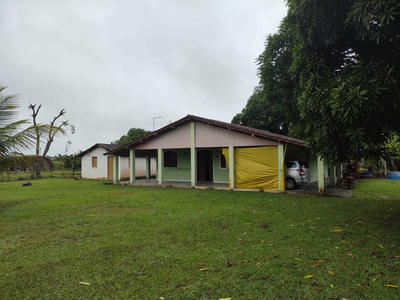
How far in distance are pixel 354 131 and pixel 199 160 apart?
44.4 feet

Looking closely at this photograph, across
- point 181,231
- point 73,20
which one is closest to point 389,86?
point 181,231

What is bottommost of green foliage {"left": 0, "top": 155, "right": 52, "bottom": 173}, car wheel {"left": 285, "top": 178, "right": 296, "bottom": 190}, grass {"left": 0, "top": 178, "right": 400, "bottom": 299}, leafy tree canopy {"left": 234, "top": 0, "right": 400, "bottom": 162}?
grass {"left": 0, "top": 178, "right": 400, "bottom": 299}

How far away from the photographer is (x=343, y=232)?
5062 millimetres

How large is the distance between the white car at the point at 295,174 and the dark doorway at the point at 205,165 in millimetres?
5677

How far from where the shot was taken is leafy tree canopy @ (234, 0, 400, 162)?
375 centimetres

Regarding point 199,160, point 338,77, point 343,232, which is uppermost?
point 338,77

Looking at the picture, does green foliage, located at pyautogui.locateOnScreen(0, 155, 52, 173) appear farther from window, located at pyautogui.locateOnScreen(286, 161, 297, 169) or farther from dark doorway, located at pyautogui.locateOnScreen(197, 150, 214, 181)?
window, located at pyautogui.locateOnScreen(286, 161, 297, 169)

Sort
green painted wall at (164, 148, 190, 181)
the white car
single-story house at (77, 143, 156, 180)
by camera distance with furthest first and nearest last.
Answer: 1. single-story house at (77, 143, 156, 180)
2. green painted wall at (164, 148, 190, 181)
3. the white car

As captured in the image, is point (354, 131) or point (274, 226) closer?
point (354, 131)

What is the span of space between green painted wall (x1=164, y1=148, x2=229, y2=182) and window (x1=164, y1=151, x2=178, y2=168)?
1.01 ft

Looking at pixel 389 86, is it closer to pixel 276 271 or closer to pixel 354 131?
pixel 354 131

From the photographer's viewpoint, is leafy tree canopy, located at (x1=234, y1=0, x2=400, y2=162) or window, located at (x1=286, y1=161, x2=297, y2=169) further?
window, located at (x1=286, y1=161, x2=297, y2=169)

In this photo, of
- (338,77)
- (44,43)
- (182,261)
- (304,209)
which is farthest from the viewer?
(44,43)

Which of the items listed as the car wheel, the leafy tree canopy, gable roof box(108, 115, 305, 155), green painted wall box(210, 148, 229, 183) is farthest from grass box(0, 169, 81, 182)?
the leafy tree canopy
